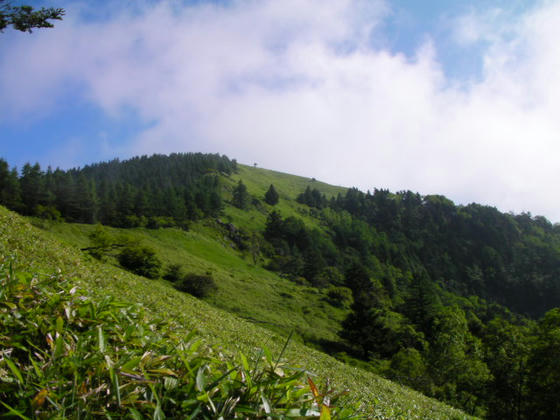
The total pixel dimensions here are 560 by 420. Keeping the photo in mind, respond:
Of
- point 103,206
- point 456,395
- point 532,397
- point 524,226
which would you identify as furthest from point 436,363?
point 524,226

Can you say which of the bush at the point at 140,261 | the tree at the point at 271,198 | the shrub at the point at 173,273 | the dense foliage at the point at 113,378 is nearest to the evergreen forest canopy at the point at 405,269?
the tree at the point at 271,198

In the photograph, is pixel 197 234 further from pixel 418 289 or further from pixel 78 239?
pixel 418 289

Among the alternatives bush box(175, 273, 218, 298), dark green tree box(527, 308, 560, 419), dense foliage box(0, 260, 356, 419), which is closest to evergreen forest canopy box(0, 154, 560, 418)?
dark green tree box(527, 308, 560, 419)

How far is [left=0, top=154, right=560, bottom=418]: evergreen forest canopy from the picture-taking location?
37781mm

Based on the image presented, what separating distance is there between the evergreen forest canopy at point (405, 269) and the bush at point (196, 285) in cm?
2031

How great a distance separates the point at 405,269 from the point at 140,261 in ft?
469

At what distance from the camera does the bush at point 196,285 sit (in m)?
51.7

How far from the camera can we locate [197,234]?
352ft

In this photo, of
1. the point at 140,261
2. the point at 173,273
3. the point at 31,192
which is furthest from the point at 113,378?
the point at 31,192

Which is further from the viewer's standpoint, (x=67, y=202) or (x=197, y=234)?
(x=197, y=234)

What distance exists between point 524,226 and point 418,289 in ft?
489

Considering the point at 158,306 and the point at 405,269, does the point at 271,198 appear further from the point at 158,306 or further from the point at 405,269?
the point at 158,306

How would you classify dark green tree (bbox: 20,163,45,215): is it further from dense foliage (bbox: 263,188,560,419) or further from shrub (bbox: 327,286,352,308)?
shrub (bbox: 327,286,352,308)

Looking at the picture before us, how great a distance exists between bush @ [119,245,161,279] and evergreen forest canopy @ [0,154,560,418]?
29.1 meters
